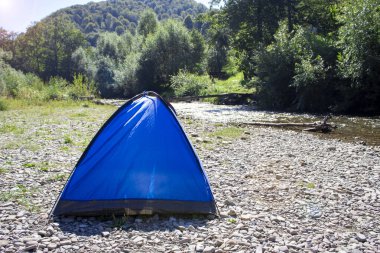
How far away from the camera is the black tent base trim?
6.31 meters

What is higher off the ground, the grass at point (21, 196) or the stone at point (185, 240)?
the grass at point (21, 196)

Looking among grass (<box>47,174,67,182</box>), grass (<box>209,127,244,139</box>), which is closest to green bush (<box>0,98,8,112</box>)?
grass (<box>209,127,244,139</box>)

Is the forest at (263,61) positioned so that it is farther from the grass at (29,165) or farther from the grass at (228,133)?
the grass at (29,165)

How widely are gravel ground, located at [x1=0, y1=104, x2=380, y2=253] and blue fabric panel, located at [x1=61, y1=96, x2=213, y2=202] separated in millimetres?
461

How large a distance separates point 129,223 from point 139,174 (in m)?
0.87

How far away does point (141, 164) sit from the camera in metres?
6.58

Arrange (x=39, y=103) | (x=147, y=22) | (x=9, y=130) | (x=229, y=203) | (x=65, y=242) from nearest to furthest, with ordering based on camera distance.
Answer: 1. (x=65, y=242)
2. (x=229, y=203)
3. (x=9, y=130)
4. (x=39, y=103)
5. (x=147, y=22)

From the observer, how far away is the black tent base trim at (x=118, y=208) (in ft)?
20.7

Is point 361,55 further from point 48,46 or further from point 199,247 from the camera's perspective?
point 48,46

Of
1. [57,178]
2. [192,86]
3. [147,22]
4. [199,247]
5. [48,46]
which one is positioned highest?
[147,22]

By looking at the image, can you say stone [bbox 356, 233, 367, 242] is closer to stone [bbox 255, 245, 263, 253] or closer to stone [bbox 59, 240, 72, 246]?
stone [bbox 255, 245, 263, 253]

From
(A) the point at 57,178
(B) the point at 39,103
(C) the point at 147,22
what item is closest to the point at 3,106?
(B) the point at 39,103

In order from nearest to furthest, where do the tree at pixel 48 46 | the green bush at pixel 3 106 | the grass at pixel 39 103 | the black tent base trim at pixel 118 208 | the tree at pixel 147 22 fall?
the black tent base trim at pixel 118 208 → the green bush at pixel 3 106 → the grass at pixel 39 103 → the tree at pixel 147 22 → the tree at pixel 48 46

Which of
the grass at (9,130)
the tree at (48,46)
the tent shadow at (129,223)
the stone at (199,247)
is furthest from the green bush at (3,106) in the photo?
the tree at (48,46)
